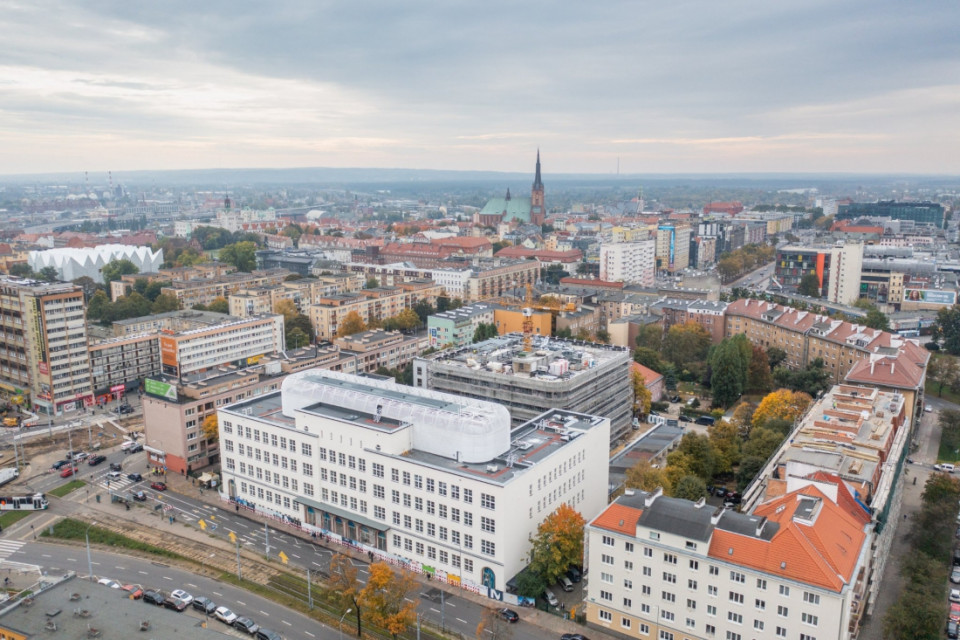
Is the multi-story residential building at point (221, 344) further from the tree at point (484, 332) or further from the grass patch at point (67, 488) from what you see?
the tree at point (484, 332)

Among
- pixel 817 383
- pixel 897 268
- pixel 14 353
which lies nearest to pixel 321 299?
pixel 14 353

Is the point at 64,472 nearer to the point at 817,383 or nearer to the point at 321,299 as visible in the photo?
the point at 321,299

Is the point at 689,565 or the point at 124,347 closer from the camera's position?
the point at 689,565

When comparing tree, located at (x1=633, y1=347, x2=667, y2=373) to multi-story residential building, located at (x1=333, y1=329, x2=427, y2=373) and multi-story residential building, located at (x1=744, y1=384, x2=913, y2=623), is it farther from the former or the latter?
multi-story residential building, located at (x1=744, y1=384, x2=913, y2=623)

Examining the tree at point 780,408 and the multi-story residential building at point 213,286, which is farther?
the multi-story residential building at point 213,286

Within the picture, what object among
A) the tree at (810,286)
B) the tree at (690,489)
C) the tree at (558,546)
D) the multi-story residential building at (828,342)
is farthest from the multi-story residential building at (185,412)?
the tree at (810,286)

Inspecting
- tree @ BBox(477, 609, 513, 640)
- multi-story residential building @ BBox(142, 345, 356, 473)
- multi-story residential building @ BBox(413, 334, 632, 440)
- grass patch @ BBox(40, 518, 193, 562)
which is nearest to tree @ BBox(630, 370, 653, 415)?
multi-story residential building @ BBox(413, 334, 632, 440)
